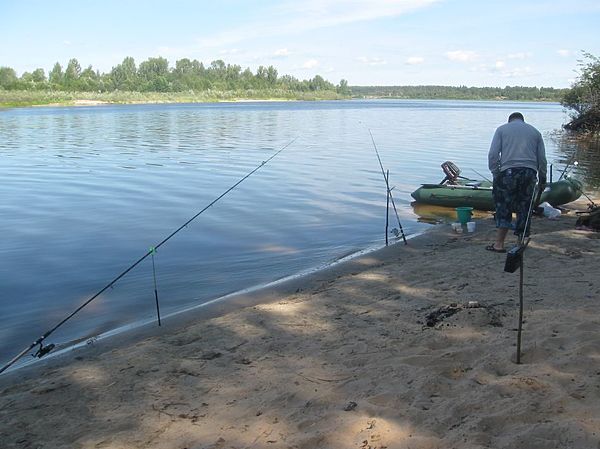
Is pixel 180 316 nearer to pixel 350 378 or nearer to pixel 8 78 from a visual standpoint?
pixel 350 378

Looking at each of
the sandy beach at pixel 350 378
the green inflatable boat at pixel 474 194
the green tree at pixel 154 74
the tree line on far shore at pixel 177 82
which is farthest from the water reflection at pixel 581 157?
the green tree at pixel 154 74

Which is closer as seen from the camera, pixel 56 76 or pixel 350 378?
pixel 350 378

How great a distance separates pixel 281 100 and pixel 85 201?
124m

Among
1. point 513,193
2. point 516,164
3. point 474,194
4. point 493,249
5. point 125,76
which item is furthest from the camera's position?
point 125,76

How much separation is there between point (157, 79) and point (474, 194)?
114m

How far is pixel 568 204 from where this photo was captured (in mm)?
12648

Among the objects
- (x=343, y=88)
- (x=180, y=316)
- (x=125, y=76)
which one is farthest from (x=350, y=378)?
(x=343, y=88)

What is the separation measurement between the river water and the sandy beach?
179 cm

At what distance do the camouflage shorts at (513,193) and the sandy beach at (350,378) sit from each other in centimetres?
137

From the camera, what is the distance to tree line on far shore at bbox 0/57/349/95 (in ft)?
332

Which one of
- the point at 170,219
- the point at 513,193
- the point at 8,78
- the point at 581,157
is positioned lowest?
the point at 170,219

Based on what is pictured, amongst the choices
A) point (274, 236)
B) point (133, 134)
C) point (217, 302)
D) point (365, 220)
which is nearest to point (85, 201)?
point (274, 236)

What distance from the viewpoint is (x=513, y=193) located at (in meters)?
7.39

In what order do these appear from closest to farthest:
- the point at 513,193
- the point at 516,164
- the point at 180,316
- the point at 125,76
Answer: the point at 180,316, the point at 516,164, the point at 513,193, the point at 125,76
